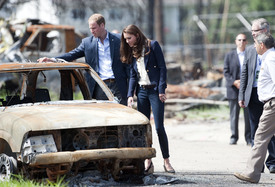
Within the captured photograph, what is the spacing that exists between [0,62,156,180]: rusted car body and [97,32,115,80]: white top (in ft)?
3.80

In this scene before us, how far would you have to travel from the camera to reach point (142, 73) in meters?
9.26

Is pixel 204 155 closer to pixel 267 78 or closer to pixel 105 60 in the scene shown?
pixel 105 60

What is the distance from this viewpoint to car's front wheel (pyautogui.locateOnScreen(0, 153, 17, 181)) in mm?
7668

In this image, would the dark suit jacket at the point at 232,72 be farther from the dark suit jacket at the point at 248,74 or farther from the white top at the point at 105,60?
the white top at the point at 105,60

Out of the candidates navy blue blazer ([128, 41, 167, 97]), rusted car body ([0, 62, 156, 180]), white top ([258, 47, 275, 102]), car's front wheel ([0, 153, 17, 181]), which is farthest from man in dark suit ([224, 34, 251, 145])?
car's front wheel ([0, 153, 17, 181])

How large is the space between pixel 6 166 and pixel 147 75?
2.29 meters

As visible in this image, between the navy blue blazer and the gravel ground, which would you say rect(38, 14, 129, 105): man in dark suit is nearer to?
the navy blue blazer

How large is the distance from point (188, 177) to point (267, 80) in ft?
4.75

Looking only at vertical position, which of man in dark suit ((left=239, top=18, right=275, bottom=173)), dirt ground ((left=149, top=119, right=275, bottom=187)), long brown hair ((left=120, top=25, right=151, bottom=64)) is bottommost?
dirt ground ((left=149, top=119, right=275, bottom=187))

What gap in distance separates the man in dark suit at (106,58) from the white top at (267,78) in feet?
6.17

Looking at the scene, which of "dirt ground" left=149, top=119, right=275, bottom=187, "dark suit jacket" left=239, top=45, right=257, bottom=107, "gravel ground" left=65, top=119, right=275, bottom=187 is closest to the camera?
"gravel ground" left=65, top=119, right=275, bottom=187

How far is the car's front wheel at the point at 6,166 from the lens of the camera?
7668mm

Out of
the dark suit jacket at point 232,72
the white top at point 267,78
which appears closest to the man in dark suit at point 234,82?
the dark suit jacket at point 232,72

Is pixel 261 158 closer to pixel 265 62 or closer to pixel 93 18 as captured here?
pixel 265 62
